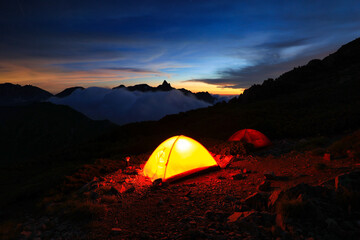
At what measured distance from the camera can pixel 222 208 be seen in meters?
5.55

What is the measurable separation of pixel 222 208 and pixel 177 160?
368 centimetres

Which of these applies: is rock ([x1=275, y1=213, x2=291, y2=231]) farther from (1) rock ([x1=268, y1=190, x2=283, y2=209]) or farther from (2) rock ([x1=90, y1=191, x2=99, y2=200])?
(2) rock ([x1=90, y1=191, x2=99, y2=200])

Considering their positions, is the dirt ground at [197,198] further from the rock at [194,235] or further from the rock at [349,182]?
the rock at [349,182]

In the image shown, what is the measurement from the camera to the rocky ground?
4016 millimetres

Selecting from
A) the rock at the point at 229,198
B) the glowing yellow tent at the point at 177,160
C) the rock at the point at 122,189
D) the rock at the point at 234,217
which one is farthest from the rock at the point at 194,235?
the glowing yellow tent at the point at 177,160

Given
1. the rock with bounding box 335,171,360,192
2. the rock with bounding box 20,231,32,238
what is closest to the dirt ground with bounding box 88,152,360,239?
the rock with bounding box 335,171,360,192

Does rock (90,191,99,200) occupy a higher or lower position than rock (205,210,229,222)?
lower

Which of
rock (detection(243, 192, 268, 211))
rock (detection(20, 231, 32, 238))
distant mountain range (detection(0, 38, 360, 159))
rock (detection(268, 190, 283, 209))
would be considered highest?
distant mountain range (detection(0, 38, 360, 159))

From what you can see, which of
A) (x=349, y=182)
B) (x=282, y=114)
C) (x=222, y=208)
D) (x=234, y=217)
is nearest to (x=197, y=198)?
(x=222, y=208)

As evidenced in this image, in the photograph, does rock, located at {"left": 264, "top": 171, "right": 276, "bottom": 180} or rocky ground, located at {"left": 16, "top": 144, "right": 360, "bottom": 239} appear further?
rock, located at {"left": 264, "top": 171, "right": 276, "bottom": 180}

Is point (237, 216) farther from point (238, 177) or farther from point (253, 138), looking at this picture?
point (253, 138)

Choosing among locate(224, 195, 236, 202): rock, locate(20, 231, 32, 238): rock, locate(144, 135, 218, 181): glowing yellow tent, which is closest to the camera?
locate(20, 231, 32, 238): rock

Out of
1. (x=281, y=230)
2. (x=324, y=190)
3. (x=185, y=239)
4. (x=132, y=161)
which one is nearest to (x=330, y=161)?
(x=324, y=190)

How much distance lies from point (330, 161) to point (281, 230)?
671cm
